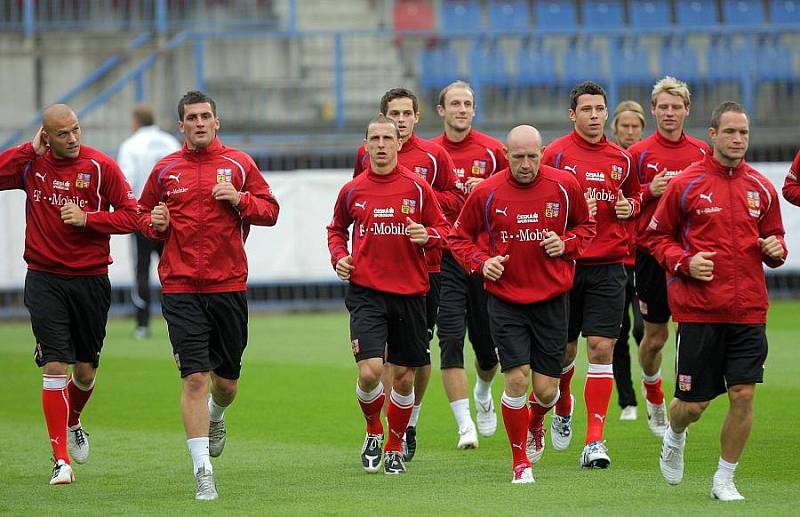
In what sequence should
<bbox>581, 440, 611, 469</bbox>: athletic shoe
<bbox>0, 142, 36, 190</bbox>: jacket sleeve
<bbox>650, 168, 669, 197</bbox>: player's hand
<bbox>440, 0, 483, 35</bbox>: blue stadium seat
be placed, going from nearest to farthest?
<bbox>581, 440, 611, 469</bbox>: athletic shoe → <bbox>0, 142, 36, 190</bbox>: jacket sleeve → <bbox>650, 168, 669, 197</bbox>: player's hand → <bbox>440, 0, 483, 35</bbox>: blue stadium seat

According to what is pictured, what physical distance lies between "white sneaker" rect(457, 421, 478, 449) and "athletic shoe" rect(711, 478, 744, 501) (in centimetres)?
258

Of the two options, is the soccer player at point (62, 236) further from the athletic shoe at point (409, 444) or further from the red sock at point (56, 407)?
the athletic shoe at point (409, 444)

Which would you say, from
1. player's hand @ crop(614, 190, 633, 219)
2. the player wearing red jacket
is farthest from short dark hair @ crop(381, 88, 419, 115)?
the player wearing red jacket

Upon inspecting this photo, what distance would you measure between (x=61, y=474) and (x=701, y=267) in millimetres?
4309

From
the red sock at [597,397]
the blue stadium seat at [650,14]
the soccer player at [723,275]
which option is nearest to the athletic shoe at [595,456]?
the red sock at [597,397]

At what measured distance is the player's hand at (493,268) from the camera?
8398 mm

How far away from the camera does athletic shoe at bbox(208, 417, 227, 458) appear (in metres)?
9.50

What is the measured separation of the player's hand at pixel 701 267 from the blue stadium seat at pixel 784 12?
19099mm

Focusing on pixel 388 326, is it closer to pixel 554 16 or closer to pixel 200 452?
pixel 200 452

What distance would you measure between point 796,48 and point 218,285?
17.0 m

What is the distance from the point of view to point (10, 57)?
24.3 m

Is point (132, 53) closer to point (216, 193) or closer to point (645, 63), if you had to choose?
point (645, 63)

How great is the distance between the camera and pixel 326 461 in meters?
9.63

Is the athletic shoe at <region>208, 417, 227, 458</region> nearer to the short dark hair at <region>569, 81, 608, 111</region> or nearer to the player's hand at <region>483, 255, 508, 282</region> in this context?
the player's hand at <region>483, 255, 508, 282</region>
